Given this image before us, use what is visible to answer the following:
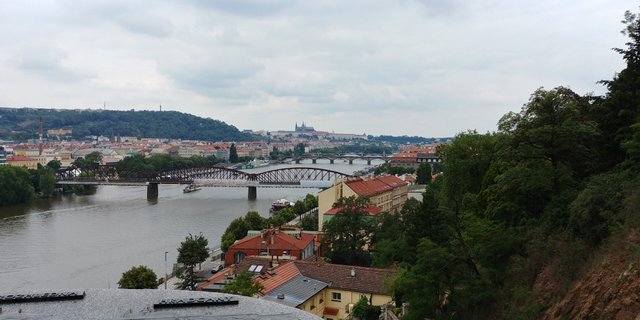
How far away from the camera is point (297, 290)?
16516 mm

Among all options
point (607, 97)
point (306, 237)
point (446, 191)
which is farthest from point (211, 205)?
point (607, 97)

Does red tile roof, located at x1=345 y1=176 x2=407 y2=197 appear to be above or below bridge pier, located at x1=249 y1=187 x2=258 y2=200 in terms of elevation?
above

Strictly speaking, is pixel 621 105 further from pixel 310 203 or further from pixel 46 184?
pixel 46 184

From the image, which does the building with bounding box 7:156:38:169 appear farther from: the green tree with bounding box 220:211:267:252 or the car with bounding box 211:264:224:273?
the car with bounding box 211:264:224:273

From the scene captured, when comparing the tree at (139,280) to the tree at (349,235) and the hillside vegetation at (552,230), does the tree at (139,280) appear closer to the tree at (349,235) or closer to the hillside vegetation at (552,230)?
the tree at (349,235)

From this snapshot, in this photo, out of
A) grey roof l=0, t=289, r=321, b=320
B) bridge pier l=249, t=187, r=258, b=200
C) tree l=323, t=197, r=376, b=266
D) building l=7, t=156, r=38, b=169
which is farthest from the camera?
building l=7, t=156, r=38, b=169

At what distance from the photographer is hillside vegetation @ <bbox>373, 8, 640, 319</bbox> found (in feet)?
30.6

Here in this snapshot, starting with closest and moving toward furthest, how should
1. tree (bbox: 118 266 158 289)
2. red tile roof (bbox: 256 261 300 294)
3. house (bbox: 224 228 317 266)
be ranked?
red tile roof (bbox: 256 261 300 294) → tree (bbox: 118 266 158 289) → house (bbox: 224 228 317 266)

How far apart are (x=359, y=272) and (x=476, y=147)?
980cm

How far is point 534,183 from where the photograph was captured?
1301cm

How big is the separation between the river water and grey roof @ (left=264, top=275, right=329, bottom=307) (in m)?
9.34

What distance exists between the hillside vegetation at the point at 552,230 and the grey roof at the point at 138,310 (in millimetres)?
4154

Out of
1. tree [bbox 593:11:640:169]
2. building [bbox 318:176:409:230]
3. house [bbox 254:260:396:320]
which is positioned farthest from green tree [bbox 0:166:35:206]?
tree [bbox 593:11:640:169]

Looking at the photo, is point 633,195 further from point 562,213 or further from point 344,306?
point 344,306
